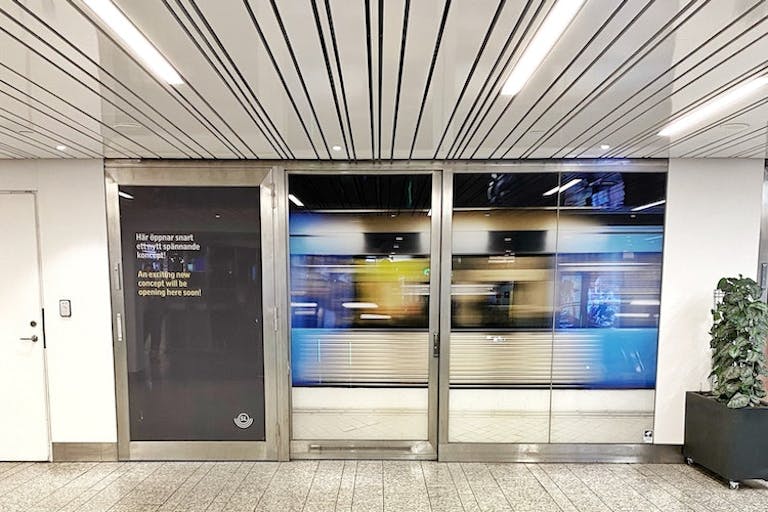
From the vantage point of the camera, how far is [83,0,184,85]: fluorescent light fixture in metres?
1.38

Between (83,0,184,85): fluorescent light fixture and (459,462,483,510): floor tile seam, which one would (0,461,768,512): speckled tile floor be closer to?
(459,462,483,510): floor tile seam

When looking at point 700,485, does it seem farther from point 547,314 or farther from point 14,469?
point 14,469

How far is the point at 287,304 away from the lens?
145 inches

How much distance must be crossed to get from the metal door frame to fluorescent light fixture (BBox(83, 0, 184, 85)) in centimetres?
170

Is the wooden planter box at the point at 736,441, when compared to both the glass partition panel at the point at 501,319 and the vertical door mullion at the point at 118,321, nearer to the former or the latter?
the glass partition panel at the point at 501,319

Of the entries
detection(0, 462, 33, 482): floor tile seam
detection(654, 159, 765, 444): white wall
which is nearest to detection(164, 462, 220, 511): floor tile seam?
detection(0, 462, 33, 482): floor tile seam

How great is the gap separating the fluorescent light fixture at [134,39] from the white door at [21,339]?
2.62 metres

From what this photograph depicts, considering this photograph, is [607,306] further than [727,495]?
Yes

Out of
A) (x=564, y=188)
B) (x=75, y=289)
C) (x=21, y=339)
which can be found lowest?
(x=21, y=339)

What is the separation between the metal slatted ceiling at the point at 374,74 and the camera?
56.0 inches

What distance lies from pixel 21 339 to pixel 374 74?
3.83m

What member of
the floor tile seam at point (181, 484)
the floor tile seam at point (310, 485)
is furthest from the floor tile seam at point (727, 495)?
the floor tile seam at point (181, 484)

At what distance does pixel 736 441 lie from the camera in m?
3.16

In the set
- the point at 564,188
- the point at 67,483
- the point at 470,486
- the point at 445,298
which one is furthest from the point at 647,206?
the point at 67,483
